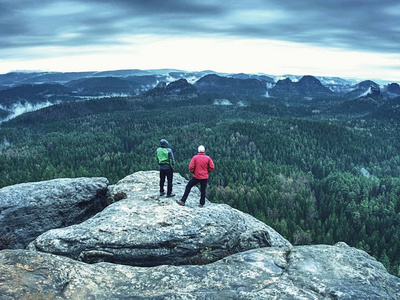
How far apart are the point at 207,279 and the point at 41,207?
83.4 feet

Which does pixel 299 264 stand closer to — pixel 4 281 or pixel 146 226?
pixel 146 226

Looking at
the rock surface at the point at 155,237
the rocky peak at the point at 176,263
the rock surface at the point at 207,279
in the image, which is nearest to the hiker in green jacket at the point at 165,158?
the rocky peak at the point at 176,263

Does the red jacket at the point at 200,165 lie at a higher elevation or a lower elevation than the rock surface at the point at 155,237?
higher

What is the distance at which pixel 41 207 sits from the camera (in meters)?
34.5

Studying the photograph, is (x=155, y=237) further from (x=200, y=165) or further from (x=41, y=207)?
(x=41, y=207)

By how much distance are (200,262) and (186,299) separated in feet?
23.2

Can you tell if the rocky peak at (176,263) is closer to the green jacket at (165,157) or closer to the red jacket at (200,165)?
the red jacket at (200,165)

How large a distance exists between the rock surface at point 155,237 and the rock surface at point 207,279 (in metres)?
3.41

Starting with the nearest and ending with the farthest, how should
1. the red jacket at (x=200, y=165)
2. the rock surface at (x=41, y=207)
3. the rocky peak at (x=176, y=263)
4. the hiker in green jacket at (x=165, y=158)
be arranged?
the rocky peak at (x=176, y=263)
the red jacket at (x=200, y=165)
the hiker in green jacket at (x=165, y=158)
the rock surface at (x=41, y=207)

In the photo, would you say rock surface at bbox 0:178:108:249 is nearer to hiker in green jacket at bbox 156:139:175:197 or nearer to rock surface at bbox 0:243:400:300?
hiker in green jacket at bbox 156:139:175:197

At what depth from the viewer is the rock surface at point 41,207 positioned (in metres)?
33.8

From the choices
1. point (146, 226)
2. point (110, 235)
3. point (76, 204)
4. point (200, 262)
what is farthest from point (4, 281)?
point (76, 204)

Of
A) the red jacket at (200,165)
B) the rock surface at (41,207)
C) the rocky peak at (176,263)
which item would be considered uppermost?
the red jacket at (200,165)

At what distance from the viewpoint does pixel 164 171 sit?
1178 inches
